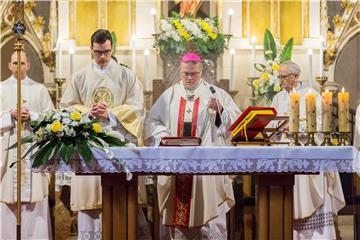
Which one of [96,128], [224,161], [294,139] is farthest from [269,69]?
[96,128]

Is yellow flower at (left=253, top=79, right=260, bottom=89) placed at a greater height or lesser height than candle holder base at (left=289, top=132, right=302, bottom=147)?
greater

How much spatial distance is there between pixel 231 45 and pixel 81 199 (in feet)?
8.37

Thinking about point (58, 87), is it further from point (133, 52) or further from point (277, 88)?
point (277, 88)

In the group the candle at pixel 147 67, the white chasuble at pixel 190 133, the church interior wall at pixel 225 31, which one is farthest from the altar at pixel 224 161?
the church interior wall at pixel 225 31

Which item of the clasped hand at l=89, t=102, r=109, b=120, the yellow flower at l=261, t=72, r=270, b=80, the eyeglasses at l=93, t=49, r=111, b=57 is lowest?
the clasped hand at l=89, t=102, r=109, b=120

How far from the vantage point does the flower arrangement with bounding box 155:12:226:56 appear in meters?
7.88

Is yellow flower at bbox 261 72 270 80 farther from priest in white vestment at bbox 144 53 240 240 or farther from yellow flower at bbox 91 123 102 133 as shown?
yellow flower at bbox 91 123 102 133

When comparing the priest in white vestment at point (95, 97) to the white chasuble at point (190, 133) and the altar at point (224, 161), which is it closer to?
the white chasuble at point (190, 133)

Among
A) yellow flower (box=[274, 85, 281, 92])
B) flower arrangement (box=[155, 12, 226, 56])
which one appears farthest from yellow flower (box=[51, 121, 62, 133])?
yellow flower (box=[274, 85, 281, 92])

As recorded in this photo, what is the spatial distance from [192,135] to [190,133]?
4 cm

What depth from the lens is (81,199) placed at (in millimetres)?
6820

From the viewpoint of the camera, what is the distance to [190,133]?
6.92 metres

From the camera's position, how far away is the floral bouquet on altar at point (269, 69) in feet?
26.1

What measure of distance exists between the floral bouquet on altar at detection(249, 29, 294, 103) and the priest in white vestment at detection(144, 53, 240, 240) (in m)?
1.05
